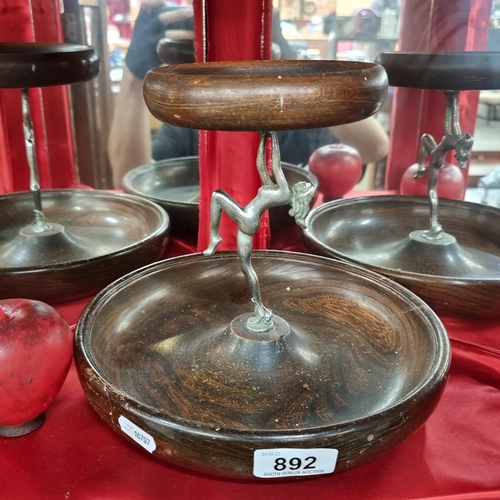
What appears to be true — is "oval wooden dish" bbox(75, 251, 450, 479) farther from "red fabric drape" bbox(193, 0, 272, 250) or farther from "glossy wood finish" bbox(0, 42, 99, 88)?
"glossy wood finish" bbox(0, 42, 99, 88)

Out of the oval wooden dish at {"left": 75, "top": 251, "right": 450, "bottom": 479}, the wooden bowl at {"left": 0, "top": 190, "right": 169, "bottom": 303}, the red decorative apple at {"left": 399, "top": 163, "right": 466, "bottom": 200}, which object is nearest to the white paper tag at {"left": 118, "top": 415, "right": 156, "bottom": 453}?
the oval wooden dish at {"left": 75, "top": 251, "right": 450, "bottom": 479}

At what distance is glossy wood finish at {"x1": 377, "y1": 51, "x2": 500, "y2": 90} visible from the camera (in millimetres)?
837

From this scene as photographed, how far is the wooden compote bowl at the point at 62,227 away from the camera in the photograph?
841mm

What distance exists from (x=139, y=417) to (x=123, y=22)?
124 centimetres

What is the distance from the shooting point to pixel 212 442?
0.48 m

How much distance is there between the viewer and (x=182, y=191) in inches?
55.5

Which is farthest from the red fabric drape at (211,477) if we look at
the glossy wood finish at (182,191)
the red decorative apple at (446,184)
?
the red decorative apple at (446,184)

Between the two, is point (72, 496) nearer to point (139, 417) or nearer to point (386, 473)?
point (139, 417)

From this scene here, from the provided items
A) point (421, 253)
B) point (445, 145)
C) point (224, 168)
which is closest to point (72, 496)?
point (224, 168)

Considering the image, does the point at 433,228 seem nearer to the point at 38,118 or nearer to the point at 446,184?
the point at 446,184

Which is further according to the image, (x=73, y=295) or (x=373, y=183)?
(x=373, y=183)

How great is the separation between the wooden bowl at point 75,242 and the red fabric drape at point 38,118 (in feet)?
0.79

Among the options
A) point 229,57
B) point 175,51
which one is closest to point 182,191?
point 175,51

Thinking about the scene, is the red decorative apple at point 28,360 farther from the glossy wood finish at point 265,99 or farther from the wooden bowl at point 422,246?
the wooden bowl at point 422,246
